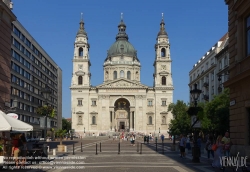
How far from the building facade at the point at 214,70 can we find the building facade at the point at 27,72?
95.7ft

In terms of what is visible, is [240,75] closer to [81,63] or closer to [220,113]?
[220,113]

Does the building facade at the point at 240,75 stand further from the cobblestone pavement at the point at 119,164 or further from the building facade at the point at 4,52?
the building facade at the point at 4,52

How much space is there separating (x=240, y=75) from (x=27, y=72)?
63181 mm

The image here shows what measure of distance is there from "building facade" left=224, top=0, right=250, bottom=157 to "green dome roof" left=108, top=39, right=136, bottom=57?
9849 cm

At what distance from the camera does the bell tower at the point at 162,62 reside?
108m

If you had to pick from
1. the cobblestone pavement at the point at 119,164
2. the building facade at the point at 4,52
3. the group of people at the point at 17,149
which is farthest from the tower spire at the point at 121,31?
the group of people at the point at 17,149

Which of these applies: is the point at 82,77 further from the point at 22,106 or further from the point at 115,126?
the point at 22,106

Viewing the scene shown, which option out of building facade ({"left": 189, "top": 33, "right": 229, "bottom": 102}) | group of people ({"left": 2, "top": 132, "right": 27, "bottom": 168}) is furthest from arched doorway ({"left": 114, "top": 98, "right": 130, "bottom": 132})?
group of people ({"left": 2, "top": 132, "right": 27, "bottom": 168})

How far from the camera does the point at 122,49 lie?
12000 centimetres

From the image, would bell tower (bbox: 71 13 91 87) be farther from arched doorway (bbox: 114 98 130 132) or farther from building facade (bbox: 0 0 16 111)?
building facade (bbox: 0 0 16 111)

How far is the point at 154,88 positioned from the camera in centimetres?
10738

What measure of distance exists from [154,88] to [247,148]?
89.4 meters

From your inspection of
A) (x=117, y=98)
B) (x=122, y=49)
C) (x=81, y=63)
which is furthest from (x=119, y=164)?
(x=122, y=49)

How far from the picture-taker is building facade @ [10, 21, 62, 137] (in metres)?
67.2
